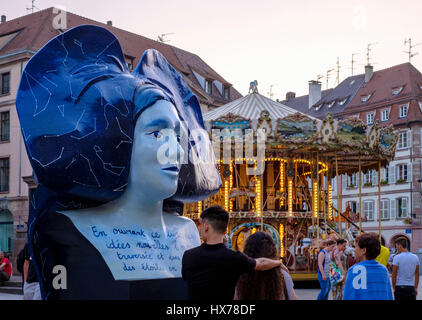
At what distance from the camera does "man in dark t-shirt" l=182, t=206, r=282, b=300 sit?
18.7ft

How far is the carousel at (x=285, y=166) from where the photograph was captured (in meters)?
21.0

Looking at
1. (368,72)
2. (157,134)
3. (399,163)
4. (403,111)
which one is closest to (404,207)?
(399,163)

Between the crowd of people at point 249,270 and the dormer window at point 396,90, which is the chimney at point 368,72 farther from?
the crowd of people at point 249,270

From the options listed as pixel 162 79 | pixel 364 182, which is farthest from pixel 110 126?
pixel 364 182

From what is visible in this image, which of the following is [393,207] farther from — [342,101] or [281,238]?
[281,238]

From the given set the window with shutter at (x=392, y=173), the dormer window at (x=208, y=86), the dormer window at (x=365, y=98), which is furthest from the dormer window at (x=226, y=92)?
the window with shutter at (x=392, y=173)

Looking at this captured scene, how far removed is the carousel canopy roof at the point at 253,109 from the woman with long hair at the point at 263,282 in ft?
52.8

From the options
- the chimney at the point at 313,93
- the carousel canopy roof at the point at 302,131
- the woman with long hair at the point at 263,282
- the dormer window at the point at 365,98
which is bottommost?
the woman with long hair at the point at 263,282

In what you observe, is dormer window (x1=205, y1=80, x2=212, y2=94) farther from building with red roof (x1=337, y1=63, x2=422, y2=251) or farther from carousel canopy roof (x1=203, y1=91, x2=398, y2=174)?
carousel canopy roof (x1=203, y1=91, x2=398, y2=174)

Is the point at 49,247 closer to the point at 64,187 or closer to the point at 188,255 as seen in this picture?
the point at 64,187

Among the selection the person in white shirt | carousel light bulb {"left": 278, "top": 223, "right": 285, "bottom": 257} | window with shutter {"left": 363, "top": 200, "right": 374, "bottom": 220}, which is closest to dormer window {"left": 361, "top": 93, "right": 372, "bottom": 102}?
window with shutter {"left": 363, "top": 200, "right": 374, "bottom": 220}

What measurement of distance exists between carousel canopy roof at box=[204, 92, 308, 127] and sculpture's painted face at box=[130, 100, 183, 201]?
11789 mm

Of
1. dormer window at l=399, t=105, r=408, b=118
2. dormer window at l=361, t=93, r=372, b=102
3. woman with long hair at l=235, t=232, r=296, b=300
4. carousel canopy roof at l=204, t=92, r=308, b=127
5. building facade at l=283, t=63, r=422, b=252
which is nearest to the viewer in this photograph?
woman with long hair at l=235, t=232, r=296, b=300
